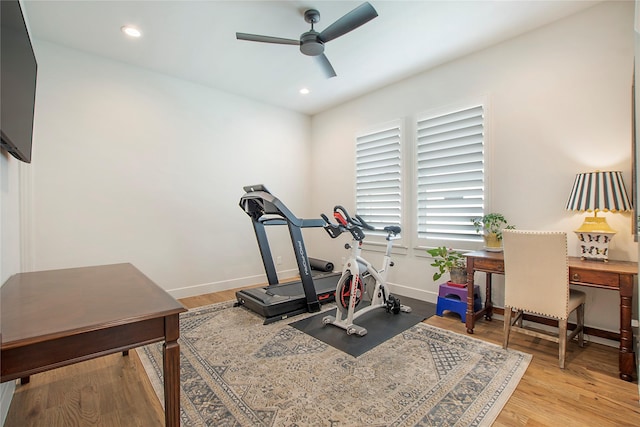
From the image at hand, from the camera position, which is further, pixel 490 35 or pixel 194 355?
pixel 490 35

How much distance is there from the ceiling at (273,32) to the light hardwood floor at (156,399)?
9.79 ft

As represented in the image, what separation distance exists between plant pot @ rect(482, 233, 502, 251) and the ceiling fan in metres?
2.38

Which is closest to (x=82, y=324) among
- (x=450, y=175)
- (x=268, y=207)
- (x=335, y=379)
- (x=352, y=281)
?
(x=335, y=379)

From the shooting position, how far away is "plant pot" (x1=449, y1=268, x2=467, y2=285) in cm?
327

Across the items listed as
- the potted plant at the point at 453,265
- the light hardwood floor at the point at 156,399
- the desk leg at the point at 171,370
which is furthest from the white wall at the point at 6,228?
the potted plant at the point at 453,265

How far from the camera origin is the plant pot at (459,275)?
Answer: 3.27m

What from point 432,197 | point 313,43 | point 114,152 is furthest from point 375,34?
point 114,152

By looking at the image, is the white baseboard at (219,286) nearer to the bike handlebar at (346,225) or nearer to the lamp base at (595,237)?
the bike handlebar at (346,225)

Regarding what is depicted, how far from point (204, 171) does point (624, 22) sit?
4.65 meters

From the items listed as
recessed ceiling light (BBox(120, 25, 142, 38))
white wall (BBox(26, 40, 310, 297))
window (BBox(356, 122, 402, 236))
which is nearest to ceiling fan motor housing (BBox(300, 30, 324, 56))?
recessed ceiling light (BBox(120, 25, 142, 38))

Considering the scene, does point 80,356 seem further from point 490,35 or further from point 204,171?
point 490,35

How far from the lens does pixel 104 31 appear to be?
2.90 metres

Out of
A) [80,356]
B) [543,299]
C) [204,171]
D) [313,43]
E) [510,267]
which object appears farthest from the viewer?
[204,171]

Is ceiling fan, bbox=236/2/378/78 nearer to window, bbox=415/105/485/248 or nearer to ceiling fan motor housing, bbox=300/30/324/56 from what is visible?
ceiling fan motor housing, bbox=300/30/324/56
